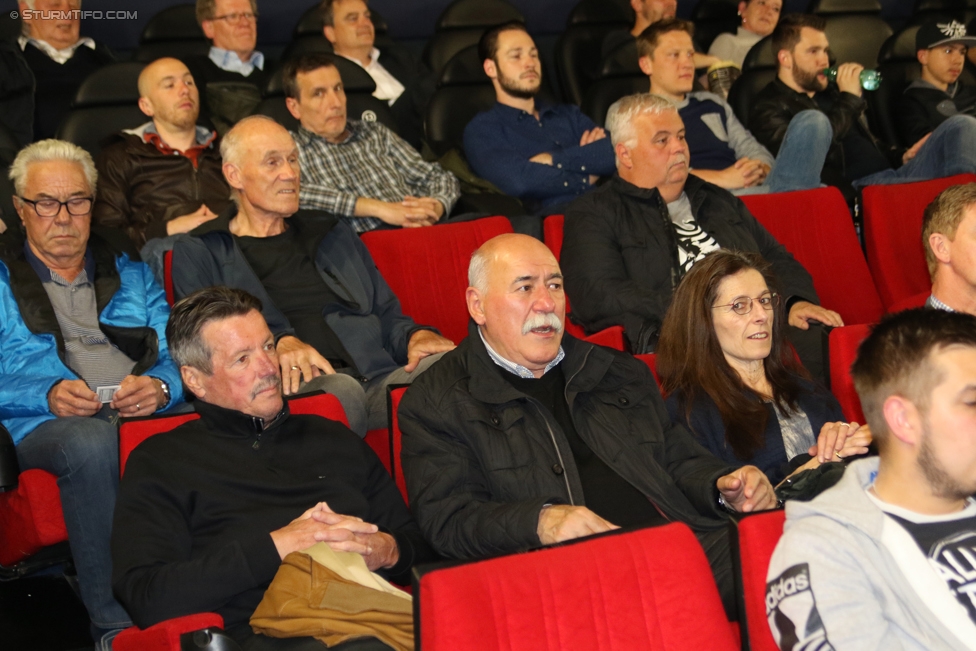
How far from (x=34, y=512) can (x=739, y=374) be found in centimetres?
172

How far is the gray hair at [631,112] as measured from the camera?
353 cm

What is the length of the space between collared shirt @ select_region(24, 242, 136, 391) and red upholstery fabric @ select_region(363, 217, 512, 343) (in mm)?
905

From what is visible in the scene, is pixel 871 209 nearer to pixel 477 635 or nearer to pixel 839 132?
pixel 839 132

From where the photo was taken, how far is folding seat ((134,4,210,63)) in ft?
15.5

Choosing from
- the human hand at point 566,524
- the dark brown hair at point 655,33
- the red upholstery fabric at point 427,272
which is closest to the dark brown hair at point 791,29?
the dark brown hair at point 655,33

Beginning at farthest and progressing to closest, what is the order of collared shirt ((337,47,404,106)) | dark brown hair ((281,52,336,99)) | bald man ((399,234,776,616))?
collared shirt ((337,47,404,106))
dark brown hair ((281,52,336,99))
bald man ((399,234,776,616))

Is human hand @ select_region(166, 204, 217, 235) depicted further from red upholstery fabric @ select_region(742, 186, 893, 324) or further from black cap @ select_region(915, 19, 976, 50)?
black cap @ select_region(915, 19, 976, 50)

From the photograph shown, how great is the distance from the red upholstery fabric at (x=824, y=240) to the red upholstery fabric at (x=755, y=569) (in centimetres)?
230

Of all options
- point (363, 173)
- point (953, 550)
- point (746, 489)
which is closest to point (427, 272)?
point (363, 173)

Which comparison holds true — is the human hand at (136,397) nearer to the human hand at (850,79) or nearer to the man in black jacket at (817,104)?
the man in black jacket at (817,104)

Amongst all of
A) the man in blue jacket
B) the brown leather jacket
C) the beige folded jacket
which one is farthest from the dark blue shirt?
the beige folded jacket

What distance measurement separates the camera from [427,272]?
11.5 ft

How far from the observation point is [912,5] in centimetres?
658

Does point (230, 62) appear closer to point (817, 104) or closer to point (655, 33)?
point (655, 33)
